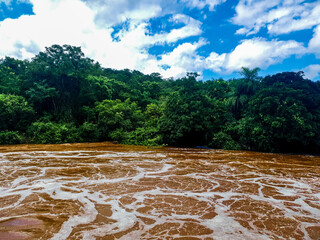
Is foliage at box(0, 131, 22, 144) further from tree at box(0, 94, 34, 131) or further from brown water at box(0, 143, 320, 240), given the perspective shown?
brown water at box(0, 143, 320, 240)

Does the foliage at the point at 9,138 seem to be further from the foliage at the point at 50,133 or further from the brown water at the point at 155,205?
the brown water at the point at 155,205

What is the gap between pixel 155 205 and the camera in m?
4.46

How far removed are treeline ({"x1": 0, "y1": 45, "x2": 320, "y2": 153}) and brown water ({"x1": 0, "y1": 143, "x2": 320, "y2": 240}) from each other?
7.91 metres

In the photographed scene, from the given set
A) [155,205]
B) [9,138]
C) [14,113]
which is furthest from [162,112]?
[155,205]

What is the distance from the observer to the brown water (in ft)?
11.1

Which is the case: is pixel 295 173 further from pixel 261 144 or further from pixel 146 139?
pixel 146 139

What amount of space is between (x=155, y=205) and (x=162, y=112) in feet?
50.2

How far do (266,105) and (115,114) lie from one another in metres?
13.5

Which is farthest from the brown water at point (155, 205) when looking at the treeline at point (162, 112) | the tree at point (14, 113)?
the tree at point (14, 113)

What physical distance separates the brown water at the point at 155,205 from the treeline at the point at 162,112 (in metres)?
7.91

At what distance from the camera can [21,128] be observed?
18641 mm

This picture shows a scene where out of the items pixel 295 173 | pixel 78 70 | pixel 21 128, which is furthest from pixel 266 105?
pixel 21 128

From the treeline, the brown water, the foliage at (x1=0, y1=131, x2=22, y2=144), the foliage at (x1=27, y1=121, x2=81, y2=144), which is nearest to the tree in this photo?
the treeline

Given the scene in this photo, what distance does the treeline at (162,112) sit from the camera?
1430cm
